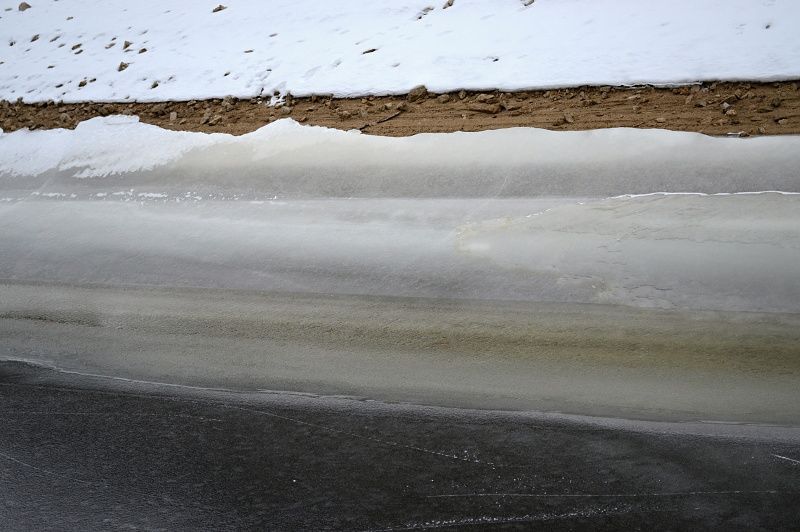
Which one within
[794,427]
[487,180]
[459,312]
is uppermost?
[487,180]

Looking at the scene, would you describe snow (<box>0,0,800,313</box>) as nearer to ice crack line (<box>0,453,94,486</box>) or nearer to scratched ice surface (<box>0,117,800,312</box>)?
scratched ice surface (<box>0,117,800,312</box>)

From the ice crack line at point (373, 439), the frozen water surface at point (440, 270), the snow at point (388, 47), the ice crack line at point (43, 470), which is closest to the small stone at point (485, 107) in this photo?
the snow at point (388, 47)

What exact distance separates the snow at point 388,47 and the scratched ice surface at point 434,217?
2.97 ft

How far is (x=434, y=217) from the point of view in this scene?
Answer: 16.1 ft

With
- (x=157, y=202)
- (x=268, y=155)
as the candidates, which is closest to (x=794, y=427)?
(x=268, y=155)

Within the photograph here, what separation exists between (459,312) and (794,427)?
180 cm

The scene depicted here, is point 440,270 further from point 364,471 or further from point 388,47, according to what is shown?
point 388,47

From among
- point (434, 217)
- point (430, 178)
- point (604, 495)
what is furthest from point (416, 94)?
point (604, 495)

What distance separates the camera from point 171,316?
4426 mm

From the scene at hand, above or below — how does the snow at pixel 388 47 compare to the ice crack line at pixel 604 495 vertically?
above

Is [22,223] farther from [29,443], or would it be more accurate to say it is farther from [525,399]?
[525,399]

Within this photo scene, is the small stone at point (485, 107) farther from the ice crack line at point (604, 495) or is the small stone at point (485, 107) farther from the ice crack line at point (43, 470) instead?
the ice crack line at point (43, 470)

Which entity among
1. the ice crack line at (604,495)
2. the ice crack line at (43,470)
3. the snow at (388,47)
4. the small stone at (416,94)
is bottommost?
the ice crack line at (604,495)

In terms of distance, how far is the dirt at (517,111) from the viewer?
5.14m
